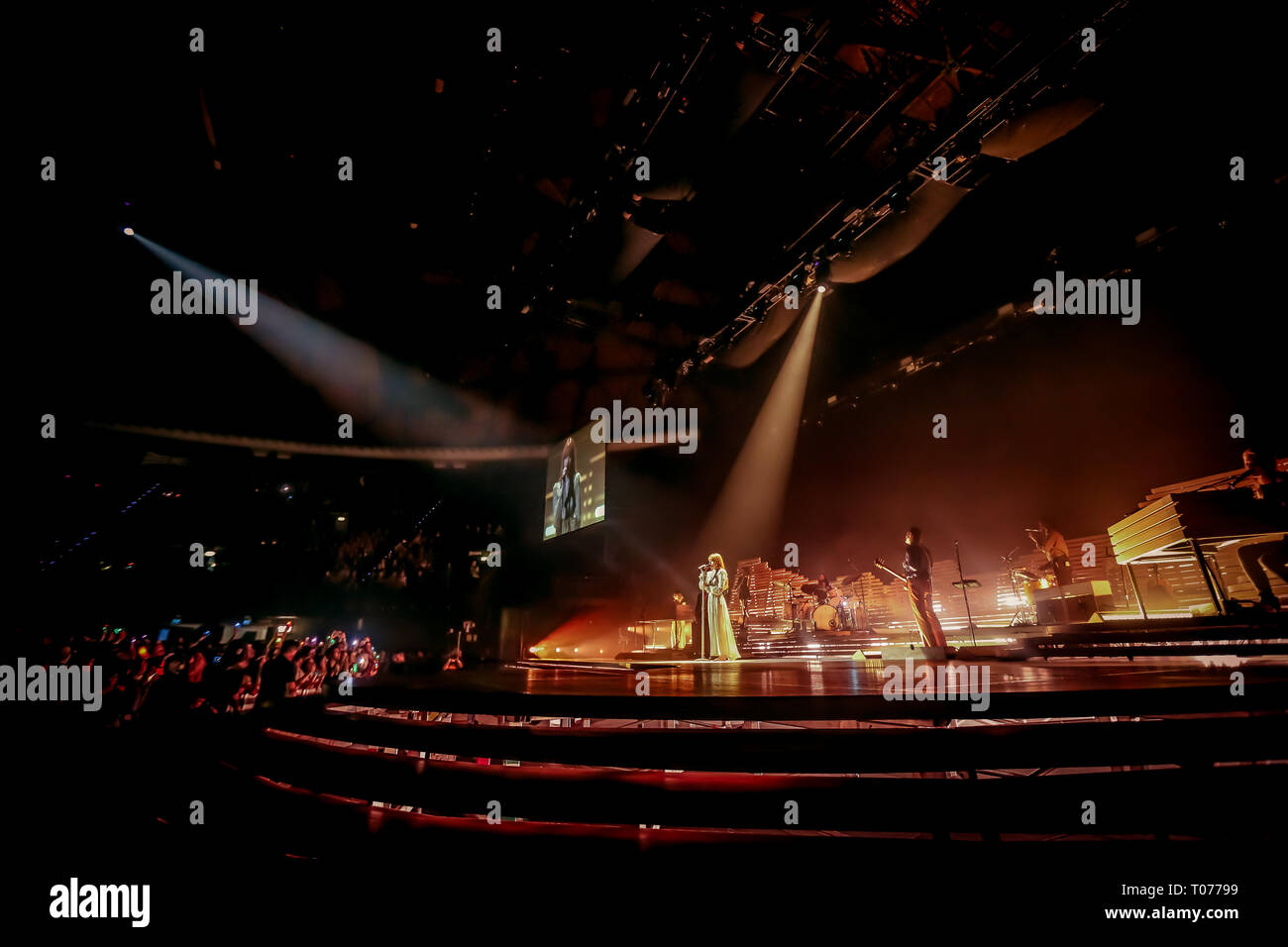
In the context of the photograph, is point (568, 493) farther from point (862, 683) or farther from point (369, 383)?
point (862, 683)

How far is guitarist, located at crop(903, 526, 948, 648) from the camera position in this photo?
4723 millimetres

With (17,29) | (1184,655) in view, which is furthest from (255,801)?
(1184,655)

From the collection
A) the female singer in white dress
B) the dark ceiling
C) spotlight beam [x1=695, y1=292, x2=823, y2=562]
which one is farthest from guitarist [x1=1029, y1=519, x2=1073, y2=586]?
spotlight beam [x1=695, y1=292, x2=823, y2=562]

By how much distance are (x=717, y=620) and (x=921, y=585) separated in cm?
282

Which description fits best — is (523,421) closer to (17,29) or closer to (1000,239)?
(17,29)

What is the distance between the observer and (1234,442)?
17.4 feet

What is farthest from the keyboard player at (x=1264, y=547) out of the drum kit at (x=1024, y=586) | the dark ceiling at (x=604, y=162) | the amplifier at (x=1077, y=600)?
the dark ceiling at (x=604, y=162)

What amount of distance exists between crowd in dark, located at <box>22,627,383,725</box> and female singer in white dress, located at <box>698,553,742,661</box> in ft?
14.6

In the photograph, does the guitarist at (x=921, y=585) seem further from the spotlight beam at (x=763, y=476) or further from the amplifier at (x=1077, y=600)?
the spotlight beam at (x=763, y=476)

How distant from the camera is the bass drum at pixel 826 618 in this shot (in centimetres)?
869

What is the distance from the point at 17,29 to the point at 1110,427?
1153 cm

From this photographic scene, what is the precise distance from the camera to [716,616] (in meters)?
6.68

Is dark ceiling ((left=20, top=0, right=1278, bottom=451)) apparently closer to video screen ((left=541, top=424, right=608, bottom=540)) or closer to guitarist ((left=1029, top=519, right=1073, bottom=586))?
video screen ((left=541, top=424, right=608, bottom=540))

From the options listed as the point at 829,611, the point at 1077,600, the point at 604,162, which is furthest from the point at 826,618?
the point at 604,162
